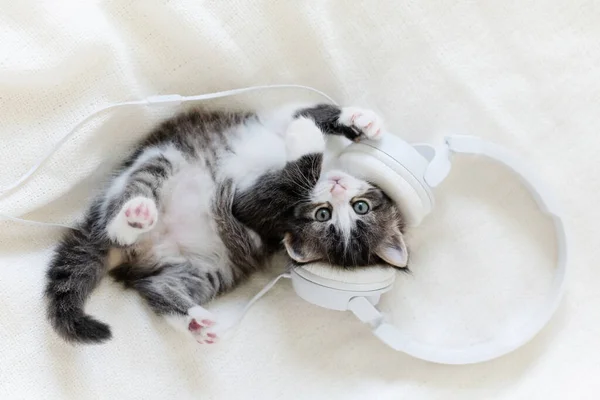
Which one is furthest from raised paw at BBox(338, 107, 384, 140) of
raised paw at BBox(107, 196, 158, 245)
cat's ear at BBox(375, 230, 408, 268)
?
raised paw at BBox(107, 196, 158, 245)

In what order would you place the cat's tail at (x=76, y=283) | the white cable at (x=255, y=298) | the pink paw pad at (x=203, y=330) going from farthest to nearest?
the white cable at (x=255, y=298), the pink paw pad at (x=203, y=330), the cat's tail at (x=76, y=283)

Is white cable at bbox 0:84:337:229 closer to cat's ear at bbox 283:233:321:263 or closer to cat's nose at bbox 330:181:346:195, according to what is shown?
cat's nose at bbox 330:181:346:195

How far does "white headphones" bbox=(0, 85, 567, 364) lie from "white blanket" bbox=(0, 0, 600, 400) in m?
0.05

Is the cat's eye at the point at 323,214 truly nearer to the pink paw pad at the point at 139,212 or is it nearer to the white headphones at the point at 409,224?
the white headphones at the point at 409,224

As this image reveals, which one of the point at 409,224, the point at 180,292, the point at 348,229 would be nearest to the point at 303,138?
the point at 348,229

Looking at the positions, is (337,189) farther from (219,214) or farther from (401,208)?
(219,214)

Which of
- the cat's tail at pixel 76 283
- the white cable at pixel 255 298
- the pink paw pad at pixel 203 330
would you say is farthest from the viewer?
the white cable at pixel 255 298

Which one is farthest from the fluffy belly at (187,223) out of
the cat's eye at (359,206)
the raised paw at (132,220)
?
the cat's eye at (359,206)

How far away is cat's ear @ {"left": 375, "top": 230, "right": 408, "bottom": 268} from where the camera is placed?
142 cm

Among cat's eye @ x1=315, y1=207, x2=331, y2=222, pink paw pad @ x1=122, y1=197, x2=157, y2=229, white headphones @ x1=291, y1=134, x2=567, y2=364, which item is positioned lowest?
white headphones @ x1=291, y1=134, x2=567, y2=364

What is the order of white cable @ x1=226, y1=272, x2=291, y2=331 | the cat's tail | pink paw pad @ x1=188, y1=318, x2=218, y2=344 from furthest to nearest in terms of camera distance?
1. white cable @ x1=226, y1=272, x2=291, y2=331
2. pink paw pad @ x1=188, y1=318, x2=218, y2=344
3. the cat's tail

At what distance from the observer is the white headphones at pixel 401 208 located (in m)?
1.40

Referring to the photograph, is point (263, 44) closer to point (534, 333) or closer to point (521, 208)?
point (521, 208)

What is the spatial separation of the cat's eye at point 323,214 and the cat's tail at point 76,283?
1.76 feet
